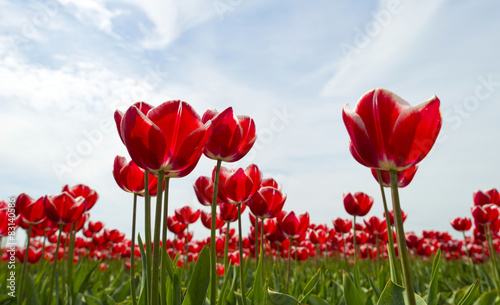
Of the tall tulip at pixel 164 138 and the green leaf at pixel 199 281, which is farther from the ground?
the tall tulip at pixel 164 138

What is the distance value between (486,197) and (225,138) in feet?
14.4

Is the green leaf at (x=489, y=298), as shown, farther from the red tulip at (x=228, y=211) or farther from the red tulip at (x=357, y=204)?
the red tulip at (x=228, y=211)

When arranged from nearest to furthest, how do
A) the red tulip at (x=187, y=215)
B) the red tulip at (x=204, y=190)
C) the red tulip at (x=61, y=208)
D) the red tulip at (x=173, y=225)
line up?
the red tulip at (x=204, y=190) → the red tulip at (x=61, y=208) → the red tulip at (x=187, y=215) → the red tulip at (x=173, y=225)

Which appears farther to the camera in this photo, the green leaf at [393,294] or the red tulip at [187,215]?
the red tulip at [187,215]

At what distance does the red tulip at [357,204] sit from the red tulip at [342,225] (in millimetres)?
1723

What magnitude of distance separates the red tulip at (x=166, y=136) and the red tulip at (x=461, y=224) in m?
6.43

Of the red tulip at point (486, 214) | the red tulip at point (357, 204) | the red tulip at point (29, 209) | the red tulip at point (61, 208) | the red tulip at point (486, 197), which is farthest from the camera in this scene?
the red tulip at point (486, 197)

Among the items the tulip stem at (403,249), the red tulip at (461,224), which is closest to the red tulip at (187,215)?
the tulip stem at (403,249)

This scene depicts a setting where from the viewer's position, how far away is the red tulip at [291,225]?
289 cm

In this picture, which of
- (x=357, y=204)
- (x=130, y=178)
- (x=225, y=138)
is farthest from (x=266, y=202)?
(x=357, y=204)

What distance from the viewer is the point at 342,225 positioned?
5.04 meters

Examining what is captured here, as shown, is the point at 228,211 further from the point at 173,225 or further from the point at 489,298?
the point at 173,225

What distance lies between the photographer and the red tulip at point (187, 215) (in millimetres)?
3664


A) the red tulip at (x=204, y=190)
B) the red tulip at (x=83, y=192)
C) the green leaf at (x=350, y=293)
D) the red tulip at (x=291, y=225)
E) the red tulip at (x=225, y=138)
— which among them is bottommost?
the green leaf at (x=350, y=293)
